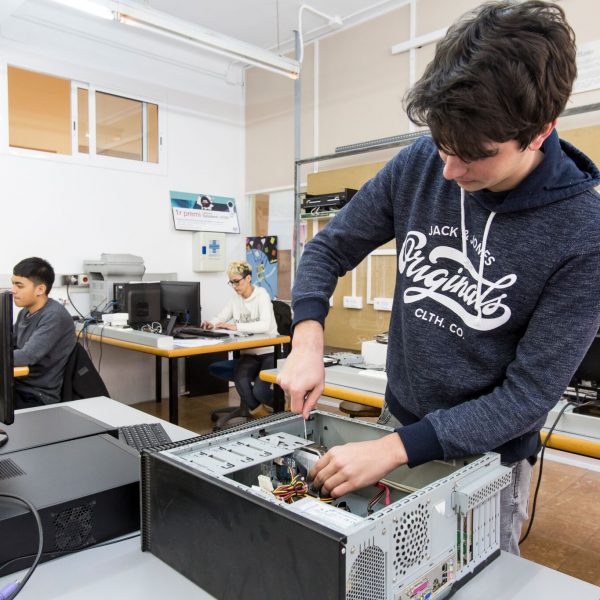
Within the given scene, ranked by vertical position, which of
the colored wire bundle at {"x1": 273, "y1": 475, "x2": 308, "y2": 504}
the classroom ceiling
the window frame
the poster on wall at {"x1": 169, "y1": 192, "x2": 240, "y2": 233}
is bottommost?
the colored wire bundle at {"x1": 273, "y1": 475, "x2": 308, "y2": 504}

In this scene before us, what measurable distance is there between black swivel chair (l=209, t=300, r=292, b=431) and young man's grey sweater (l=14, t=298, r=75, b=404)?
4.36ft

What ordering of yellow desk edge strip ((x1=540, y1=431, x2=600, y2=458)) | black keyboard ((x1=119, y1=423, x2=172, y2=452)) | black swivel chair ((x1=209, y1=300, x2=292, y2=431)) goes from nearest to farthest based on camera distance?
1. black keyboard ((x1=119, y1=423, x2=172, y2=452))
2. yellow desk edge strip ((x1=540, y1=431, x2=600, y2=458))
3. black swivel chair ((x1=209, y1=300, x2=292, y2=431))

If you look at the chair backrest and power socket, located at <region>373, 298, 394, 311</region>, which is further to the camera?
power socket, located at <region>373, 298, 394, 311</region>

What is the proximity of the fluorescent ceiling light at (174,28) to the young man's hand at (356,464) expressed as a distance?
2.94 m

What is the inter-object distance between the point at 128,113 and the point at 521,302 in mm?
4517

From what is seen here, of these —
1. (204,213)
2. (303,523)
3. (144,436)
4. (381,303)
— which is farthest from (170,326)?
(303,523)

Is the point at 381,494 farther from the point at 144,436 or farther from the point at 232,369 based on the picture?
the point at 232,369

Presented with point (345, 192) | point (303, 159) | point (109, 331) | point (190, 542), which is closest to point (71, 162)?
point (109, 331)

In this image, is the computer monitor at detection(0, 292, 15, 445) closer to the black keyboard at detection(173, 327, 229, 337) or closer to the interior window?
the black keyboard at detection(173, 327, 229, 337)

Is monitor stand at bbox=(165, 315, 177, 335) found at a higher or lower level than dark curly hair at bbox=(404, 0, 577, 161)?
lower

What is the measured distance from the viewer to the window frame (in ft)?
12.5

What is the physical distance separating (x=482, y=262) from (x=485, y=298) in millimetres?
56

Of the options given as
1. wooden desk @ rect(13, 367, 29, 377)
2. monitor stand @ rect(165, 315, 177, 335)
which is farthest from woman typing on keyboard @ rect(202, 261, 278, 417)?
wooden desk @ rect(13, 367, 29, 377)

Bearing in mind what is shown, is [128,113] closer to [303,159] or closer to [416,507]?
[303,159]
